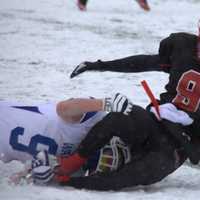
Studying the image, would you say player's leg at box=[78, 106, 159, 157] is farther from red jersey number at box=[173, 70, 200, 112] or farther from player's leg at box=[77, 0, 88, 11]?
player's leg at box=[77, 0, 88, 11]

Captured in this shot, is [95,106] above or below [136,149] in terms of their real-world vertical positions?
above

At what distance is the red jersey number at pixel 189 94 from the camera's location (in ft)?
15.0

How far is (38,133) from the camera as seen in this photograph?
4.52m

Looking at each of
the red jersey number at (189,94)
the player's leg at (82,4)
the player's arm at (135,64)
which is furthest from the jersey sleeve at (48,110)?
the player's leg at (82,4)

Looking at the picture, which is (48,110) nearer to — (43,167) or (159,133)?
(43,167)

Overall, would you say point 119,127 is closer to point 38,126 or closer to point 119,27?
point 38,126

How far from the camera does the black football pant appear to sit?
14.3 ft

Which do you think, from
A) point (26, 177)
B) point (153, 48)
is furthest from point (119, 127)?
point (153, 48)

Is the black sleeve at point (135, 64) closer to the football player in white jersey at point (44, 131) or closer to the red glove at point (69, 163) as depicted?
the football player in white jersey at point (44, 131)

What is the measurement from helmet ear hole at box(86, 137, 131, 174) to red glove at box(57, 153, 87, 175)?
0.47 ft

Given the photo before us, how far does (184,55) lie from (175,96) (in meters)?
0.29

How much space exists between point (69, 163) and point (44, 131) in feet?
0.94

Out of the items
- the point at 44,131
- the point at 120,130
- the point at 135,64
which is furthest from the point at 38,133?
the point at 135,64

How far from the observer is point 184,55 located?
4.72 meters
